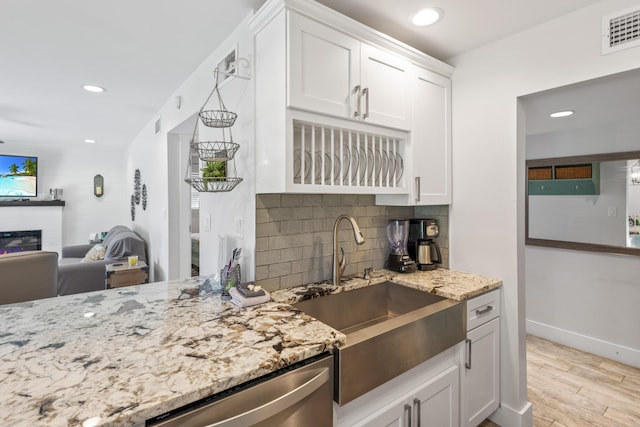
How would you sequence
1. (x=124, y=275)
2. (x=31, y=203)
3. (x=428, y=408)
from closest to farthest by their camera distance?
(x=428, y=408)
(x=124, y=275)
(x=31, y=203)

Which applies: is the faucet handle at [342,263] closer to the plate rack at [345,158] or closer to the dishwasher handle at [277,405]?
the plate rack at [345,158]

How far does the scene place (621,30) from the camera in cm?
157

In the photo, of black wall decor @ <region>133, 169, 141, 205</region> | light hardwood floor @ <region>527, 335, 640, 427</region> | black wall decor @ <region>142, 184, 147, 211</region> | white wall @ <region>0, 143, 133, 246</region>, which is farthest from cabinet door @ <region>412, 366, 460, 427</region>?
white wall @ <region>0, 143, 133, 246</region>

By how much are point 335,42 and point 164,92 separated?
2081mm

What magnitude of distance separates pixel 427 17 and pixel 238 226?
1.56 meters

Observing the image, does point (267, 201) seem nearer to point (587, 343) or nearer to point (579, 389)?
point (579, 389)

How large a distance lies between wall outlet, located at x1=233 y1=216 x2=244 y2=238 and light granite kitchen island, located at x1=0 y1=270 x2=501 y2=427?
359mm

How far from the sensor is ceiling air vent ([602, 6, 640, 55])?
5.01ft

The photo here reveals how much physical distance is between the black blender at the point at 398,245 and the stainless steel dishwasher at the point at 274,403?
1182 millimetres

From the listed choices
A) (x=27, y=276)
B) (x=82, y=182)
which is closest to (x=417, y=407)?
(x=27, y=276)

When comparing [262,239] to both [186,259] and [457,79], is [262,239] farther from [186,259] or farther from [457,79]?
[186,259]

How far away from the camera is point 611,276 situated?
2.89 meters

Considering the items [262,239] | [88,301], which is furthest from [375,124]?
[88,301]

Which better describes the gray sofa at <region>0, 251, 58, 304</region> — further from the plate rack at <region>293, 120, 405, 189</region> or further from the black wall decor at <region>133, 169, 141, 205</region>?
the black wall decor at <region>133, 169, 141, 205</region>
